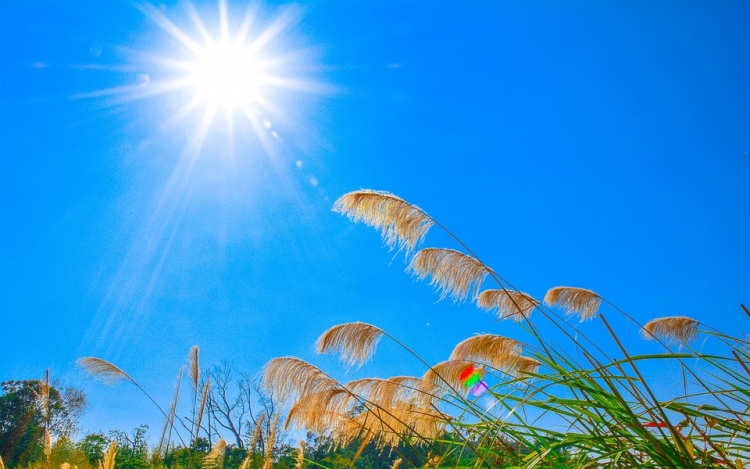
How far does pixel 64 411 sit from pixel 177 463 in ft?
95.7

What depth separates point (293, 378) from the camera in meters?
3.12

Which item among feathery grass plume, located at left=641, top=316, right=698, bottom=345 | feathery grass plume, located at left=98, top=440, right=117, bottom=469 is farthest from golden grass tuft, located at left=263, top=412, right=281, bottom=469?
feathery grass plume, located at left=641, top=316, right=698, bottom=345

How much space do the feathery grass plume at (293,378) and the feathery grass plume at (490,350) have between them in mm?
1271

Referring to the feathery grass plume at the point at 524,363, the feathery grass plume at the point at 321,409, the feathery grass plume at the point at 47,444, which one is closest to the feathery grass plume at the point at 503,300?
the feathery grass plume at the point at 524,363

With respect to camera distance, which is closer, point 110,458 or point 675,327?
point 110,458

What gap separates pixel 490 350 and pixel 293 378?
156 centimetres

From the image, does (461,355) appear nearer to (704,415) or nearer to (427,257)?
(427,257)

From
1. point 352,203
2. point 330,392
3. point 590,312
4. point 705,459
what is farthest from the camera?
point 590,312

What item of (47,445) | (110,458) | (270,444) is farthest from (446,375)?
(110,458)

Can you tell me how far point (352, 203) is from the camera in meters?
3.45

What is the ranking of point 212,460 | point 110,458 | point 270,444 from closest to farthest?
point 110,458
point 270,444
point 212,460

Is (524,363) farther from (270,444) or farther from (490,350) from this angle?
(270,444)

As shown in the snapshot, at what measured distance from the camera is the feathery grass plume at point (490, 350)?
364cm

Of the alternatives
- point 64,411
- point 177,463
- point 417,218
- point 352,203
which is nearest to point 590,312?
point 417,218
